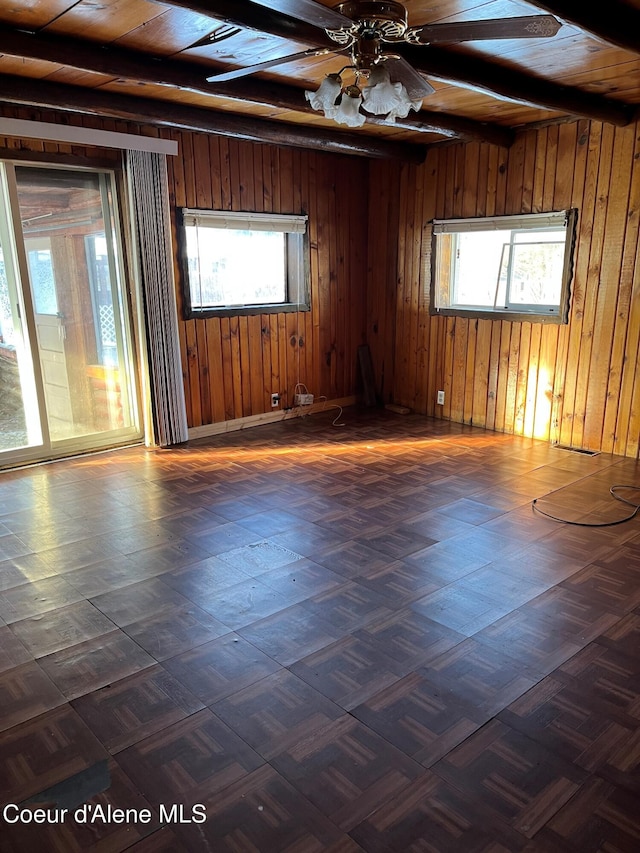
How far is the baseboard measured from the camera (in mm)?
5273

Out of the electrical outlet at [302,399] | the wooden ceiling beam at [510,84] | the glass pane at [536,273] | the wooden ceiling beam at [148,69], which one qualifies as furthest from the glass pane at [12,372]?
the glass pane at [536,273]

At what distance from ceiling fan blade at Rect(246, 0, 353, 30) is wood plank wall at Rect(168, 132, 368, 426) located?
9.63 feet

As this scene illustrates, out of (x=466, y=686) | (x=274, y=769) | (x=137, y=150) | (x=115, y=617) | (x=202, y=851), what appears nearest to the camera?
(x=202, y=851)

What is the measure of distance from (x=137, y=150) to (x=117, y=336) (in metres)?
1.35

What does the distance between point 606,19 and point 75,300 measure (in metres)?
3.66

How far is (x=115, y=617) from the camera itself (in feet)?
8.44

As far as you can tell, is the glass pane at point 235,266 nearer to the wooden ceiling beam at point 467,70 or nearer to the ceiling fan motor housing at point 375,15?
the wooden ceiling beam at point 467,70

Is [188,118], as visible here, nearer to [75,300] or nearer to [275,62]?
[75,300]

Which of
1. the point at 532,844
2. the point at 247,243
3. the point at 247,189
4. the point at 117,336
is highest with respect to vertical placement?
the point at 247,189

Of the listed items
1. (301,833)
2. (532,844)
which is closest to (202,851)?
(301,833)

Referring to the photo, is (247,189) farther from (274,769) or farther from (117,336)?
(274,769)

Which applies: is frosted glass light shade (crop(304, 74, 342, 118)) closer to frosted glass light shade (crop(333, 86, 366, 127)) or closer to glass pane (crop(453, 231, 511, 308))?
frosted glass light shade (crop(333, 86, 366, 127))

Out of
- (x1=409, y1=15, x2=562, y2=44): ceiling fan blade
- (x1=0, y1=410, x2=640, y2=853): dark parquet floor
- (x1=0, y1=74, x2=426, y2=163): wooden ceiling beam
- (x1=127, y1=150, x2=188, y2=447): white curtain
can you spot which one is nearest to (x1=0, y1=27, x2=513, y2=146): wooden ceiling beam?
(x1=0, y1=74, x2=426, y2=163): wooden ceiling beam

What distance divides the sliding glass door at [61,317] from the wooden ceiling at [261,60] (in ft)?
2.70
